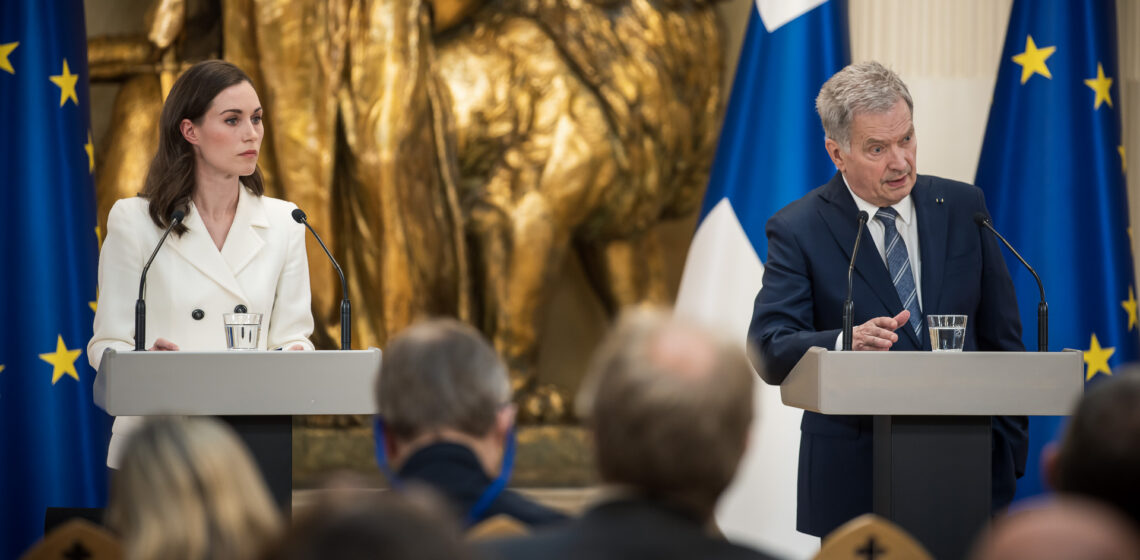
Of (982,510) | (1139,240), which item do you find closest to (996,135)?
Result: (1139,240)

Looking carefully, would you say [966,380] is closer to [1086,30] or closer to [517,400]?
[1086,30]

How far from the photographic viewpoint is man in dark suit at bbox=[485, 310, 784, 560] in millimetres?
1442

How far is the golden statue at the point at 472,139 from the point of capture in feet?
17.5

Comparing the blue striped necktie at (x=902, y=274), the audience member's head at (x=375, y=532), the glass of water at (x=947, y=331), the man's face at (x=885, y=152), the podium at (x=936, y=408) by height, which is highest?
the man's face at (x=885, y=152)

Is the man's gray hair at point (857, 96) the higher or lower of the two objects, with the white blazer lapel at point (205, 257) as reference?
higher

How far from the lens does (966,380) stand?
269 cm

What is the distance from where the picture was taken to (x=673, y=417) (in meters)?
1.47

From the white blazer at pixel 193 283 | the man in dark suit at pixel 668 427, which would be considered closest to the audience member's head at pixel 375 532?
the man in dark suit at pixel 668 427

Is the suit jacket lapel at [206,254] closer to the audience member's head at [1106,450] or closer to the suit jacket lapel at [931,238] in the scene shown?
the suit jacket lapel at [931,238]

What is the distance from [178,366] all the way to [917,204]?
165 cm

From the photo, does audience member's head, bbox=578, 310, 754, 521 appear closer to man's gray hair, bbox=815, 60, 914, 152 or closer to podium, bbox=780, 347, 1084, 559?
podium, bbox=780, 347, 1084, 559

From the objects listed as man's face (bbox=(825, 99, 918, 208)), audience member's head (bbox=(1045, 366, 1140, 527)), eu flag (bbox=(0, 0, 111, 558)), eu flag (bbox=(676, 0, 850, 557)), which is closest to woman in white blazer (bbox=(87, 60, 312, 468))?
man's face (bbox=(825, 99, 918, 208))

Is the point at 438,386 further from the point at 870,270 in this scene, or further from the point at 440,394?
the point at 870,270

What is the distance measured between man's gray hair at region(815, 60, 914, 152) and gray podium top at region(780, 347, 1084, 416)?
0.67 metres
